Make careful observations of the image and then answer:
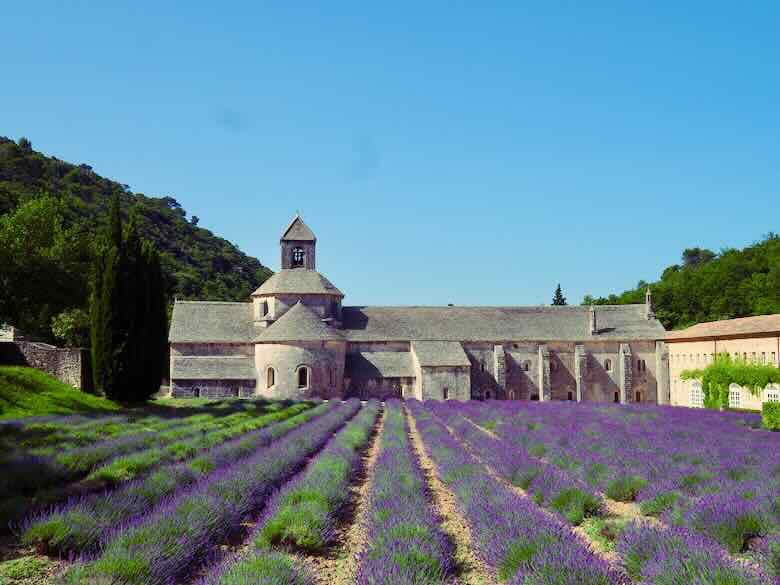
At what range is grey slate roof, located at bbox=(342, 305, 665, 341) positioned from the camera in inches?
1889

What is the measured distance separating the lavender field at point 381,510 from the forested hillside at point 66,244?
89.5ft

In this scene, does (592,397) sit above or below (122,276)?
below

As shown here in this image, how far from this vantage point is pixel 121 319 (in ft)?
98.0

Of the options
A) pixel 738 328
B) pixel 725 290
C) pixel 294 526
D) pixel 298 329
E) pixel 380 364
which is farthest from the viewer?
pixel 725 290

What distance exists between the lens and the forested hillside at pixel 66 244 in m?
44.0

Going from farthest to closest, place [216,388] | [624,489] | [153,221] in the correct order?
[153,221] → [216,388] → [624,489]

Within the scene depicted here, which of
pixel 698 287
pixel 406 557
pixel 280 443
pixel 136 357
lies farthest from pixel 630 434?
pixel 698 287

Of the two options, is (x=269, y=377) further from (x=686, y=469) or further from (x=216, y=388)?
(x=686, y=469)

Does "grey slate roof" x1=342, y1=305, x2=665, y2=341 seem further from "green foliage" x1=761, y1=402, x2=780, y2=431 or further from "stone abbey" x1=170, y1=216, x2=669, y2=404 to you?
"green foliage" x1=761, y1=402, x2=780, y2=431

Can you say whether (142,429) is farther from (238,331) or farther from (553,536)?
(238,331)

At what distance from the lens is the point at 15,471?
11781 millimetres

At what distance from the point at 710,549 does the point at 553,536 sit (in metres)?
A: 1.49

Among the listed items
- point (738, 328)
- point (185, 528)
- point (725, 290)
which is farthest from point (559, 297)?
point (185, 528)

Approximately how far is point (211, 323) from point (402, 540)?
1602 inches
